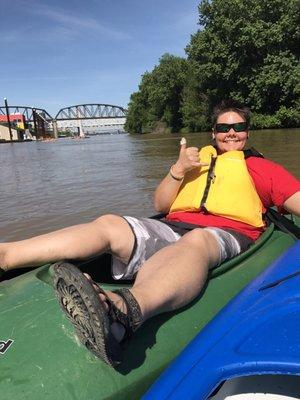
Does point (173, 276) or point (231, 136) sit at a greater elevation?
point (231, 136)

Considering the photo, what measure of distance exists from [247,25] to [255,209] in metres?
29.4

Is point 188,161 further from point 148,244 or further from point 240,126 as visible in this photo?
point 148,244

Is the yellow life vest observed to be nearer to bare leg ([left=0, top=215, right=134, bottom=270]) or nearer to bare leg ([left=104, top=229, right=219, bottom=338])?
bare leg ([left=104, top=229, right=219, bottom=338])

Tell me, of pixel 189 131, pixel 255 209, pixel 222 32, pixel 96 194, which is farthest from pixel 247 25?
pixel 255 209

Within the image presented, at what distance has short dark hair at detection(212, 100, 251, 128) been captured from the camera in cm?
285

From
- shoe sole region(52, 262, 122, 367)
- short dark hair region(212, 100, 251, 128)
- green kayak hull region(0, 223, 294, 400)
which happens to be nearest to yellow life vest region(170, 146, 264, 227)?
short dark hair region(212, 100, 251, 128)

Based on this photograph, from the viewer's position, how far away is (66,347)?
1.70 metres

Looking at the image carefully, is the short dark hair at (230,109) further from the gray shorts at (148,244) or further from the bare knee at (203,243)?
the bare knee at (203,243)

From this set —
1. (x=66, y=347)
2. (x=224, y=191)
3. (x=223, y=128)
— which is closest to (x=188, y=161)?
(x=224, y=191)

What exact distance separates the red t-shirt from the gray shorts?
15 cm

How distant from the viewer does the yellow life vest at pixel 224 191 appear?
2555 millimetres

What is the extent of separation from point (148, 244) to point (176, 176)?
0.55 meters

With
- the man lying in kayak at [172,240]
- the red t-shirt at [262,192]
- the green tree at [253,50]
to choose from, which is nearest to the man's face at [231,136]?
the man lying in kayak at [172,240]

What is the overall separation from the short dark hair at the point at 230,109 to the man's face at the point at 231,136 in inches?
1.0
